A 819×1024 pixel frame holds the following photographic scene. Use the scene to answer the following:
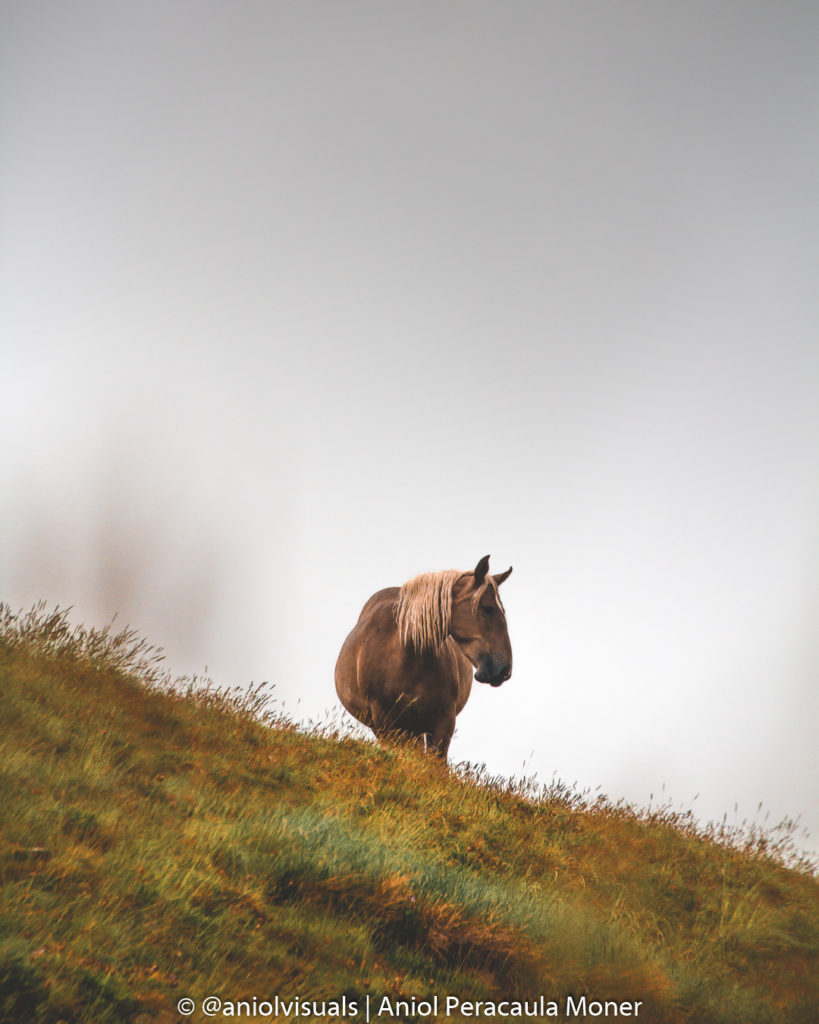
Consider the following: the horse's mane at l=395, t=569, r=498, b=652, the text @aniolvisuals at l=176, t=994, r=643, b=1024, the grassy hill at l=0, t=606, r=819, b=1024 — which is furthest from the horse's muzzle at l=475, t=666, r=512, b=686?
the text @aniolvisuals at l=176, t=994, r=643, b=1024

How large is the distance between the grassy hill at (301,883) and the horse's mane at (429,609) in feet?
5.96

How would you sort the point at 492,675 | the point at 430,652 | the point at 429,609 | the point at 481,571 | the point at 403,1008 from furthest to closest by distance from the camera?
the point at 430,652, the point at 429,609, the point at 481,571, the point at 492,675, the point at 403,1008

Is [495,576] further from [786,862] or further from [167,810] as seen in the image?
[167,810]

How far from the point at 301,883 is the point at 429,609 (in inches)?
221

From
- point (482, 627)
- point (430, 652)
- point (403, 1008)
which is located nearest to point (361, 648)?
point (430, 652)

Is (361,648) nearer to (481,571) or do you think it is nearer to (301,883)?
(481,571)

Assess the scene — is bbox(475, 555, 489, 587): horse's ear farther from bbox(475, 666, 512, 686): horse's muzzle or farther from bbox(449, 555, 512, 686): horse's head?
bbox(475, 666, 512, 686): horse's muzzle

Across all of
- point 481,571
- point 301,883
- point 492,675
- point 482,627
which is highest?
point 481,571

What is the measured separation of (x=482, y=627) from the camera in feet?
31.0

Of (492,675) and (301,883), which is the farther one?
(492,675)

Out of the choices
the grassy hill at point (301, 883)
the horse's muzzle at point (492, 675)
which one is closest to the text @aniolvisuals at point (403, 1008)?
the grassy hill at point (301, 883)

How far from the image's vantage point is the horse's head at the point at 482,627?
9.27 meters

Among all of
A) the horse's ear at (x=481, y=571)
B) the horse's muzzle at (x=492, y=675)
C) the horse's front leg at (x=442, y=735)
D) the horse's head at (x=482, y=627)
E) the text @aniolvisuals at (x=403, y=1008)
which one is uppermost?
the horse's ear at (x=481, y=571)

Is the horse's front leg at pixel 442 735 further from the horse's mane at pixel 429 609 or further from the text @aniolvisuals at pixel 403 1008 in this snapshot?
the text @aniolvisuals at pixel 403 1008
